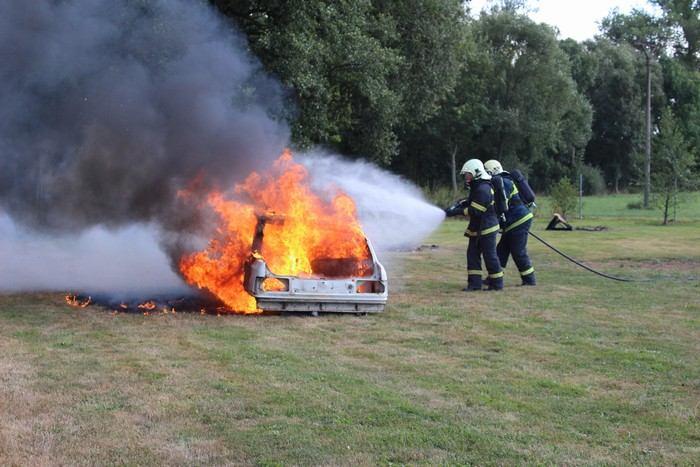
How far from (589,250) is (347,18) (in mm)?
7569

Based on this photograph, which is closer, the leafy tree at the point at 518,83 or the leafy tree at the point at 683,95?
the leafy tree at the point at 518,83

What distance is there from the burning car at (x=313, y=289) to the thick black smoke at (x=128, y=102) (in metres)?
1.84

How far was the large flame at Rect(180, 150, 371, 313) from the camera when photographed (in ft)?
33.0

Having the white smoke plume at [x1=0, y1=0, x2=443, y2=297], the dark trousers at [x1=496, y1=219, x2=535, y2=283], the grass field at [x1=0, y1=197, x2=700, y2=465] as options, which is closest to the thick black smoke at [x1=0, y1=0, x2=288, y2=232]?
the white smoke plume at [x1=0, y1=0, x2=443, y2=297]

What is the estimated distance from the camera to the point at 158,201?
11289mm

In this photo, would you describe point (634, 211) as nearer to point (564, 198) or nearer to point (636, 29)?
point (564, 198)

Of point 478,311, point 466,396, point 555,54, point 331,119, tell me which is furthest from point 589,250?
point 555,54

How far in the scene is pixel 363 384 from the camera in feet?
20.9

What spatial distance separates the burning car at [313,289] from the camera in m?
9.41

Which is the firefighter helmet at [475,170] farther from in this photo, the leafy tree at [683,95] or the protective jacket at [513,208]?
the leafy tree at [683,95]

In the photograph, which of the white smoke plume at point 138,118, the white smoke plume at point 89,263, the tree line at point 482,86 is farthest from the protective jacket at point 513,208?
the white smoke plume at point 89,263

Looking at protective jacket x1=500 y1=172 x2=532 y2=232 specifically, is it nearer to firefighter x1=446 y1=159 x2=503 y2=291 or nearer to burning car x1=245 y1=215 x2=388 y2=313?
firefighter x1=446 y1=159 x2=503 y2=291

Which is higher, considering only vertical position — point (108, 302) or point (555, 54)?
point (555, 54)

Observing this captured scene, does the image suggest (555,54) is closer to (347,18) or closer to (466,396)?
(347,18)
